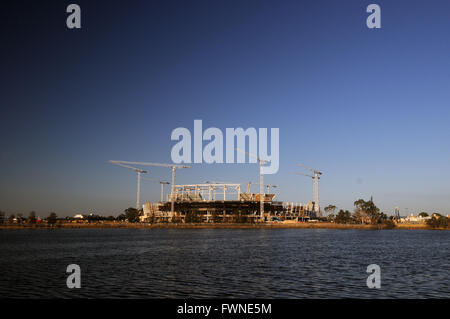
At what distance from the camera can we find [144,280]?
43469mm
